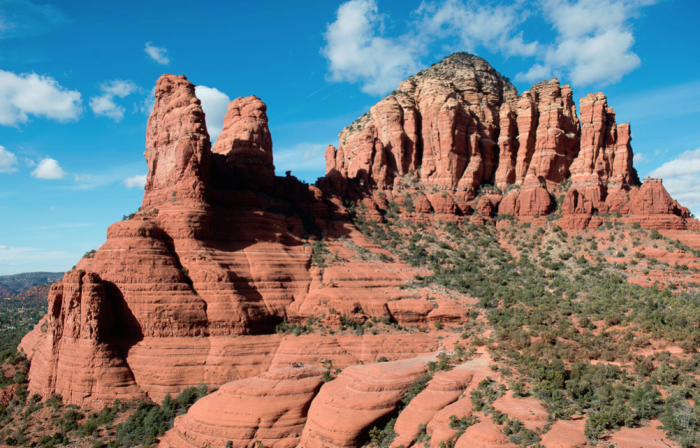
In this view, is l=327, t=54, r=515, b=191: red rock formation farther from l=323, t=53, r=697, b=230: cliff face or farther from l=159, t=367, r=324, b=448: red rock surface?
l=159, t=367, r=324, b=448: red rock surface

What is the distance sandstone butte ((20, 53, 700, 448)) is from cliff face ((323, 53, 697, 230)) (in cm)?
26

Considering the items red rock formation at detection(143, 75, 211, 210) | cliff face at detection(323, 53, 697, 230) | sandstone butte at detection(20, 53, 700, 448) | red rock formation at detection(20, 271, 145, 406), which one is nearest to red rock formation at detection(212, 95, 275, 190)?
sandstone butte at detection(20, 53, 700, 448)

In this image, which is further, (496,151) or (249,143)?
(496,151)

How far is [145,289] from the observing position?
39.1m

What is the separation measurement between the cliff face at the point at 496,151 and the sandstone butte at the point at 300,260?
0.26m

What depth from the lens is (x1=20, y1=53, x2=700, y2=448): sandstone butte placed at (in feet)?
109

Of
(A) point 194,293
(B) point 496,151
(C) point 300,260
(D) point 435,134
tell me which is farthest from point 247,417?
(B) point 496,151

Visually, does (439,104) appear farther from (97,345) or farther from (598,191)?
(97,345)

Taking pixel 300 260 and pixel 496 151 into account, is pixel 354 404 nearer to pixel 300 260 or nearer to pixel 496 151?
pixel 300 260

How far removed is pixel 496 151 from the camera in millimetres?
73062

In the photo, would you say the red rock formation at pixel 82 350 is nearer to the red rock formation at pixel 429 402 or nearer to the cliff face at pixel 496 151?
the red rock formation at pixel 429 402

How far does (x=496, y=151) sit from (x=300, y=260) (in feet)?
133

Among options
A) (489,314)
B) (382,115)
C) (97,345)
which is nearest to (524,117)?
(382,115)

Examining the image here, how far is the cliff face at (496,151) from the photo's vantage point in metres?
64.2
